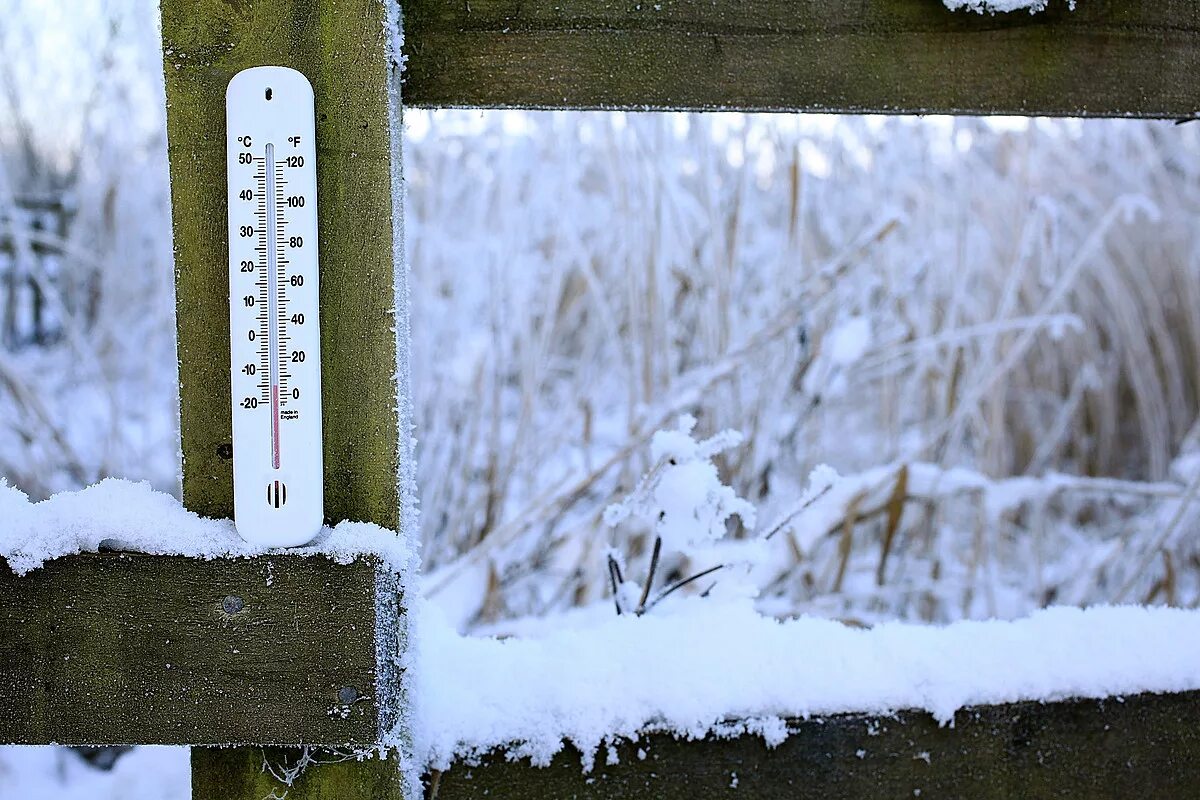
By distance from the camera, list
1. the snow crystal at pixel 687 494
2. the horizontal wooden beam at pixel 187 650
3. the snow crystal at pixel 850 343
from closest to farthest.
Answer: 1. the horizontal wooden beam at pixel 187 650
2. the snow crystal at pixel 687 494
3. the snow crystal at pixel 850 343

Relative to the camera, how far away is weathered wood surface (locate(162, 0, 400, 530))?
519 millimetres

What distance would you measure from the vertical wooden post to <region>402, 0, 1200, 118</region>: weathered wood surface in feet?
0.17

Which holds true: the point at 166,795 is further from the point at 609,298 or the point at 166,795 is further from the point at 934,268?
the point at 934,268

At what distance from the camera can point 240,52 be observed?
0.52m

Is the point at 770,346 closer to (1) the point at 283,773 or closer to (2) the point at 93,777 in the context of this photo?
(1) the point at 283,773

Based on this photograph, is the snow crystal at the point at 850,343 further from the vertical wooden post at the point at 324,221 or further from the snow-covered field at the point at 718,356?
the vertical wooden post at the point at 324,221

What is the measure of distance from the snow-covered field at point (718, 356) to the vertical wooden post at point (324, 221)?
180 mm

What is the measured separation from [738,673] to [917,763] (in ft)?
0.45

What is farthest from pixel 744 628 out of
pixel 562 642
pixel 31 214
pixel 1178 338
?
pixel 1178 338

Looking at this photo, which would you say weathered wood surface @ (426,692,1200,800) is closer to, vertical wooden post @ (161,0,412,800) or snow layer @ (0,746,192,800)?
vertical wooden post @ (161,0,412,800)

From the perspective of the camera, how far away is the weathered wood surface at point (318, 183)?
0.52 metres

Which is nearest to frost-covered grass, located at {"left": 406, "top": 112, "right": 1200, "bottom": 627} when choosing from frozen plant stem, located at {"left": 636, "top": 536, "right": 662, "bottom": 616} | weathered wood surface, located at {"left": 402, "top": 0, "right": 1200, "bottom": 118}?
frozen plant stem, located at {"left": 636, "top": 536, "right": 662, "bottom": 616}

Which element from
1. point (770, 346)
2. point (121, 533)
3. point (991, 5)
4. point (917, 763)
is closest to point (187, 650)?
point (121, 533)

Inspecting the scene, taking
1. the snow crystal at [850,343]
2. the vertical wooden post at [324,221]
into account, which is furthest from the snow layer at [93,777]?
the snow crystal at [850,343]
